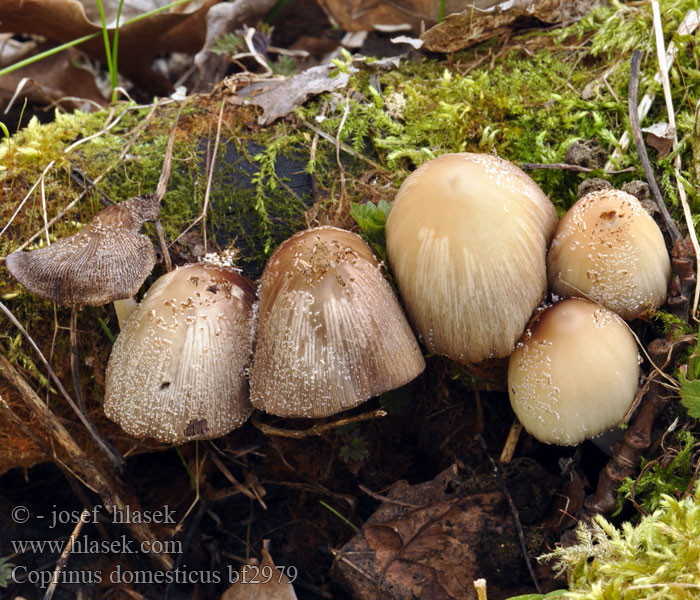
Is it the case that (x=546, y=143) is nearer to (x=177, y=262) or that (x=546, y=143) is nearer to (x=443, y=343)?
(x=443, y=343)

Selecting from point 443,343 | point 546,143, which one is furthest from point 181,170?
point 546,143

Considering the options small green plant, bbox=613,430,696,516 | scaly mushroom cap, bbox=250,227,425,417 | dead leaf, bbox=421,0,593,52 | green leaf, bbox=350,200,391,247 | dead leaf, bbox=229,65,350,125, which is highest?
dead leaf, bbox=421,0,593,52

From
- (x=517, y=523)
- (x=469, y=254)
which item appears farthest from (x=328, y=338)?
(x=517, y=523)

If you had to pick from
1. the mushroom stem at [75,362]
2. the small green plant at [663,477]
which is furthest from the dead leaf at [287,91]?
the small green plant at [663,477]

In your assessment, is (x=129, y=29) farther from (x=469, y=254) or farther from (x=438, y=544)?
(x=438, y=544)

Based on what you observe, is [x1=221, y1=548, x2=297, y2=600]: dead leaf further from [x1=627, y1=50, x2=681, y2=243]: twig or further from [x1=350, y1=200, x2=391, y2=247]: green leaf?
[x1=627, y1=50, x2=681, y2=243]: twig

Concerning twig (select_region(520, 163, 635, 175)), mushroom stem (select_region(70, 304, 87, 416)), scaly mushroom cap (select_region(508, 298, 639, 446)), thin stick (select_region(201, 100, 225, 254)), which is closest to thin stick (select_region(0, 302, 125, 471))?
mushroom stem (select_region(70, 304, 87, 416))

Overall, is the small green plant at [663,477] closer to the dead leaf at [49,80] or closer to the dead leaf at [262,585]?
the dead leaf at [262,585]
